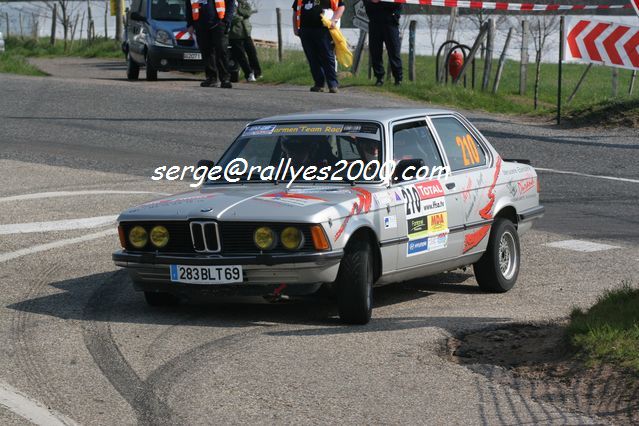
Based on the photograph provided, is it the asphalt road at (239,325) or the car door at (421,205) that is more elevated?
the car door at (421,205)

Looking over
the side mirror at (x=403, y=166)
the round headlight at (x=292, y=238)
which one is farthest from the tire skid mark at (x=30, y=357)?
the side mirror at (x=403, y=166)

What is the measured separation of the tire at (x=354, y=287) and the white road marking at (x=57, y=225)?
4.28m

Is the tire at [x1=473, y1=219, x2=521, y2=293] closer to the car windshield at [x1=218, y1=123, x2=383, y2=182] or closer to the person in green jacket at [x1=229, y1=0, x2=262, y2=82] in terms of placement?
the car windshield at [x1=218, y1=123, x2=383, y2=182]

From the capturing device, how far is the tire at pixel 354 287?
7.86 meters

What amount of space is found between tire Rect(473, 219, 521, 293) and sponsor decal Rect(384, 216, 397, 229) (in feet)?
4.10

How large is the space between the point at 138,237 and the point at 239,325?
933 mm

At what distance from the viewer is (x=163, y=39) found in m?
24.5

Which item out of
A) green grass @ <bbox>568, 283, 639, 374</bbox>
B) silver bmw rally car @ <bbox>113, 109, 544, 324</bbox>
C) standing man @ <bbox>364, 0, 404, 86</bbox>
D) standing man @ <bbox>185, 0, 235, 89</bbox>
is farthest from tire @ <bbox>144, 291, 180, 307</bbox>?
standing man @ <bbox>364, 0, 404, 86</bbox>

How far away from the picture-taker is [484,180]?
31.1 feet

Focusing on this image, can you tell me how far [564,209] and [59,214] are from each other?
5263 mm

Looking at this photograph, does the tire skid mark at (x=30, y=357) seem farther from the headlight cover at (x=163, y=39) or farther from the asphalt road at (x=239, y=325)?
the headlight cover at (x=163, y=39)

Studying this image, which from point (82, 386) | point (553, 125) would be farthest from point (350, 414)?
point (553, 125)

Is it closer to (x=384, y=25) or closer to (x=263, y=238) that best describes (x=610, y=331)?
(x=263, y=238)

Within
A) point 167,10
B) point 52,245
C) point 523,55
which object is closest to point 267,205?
point 52,245
